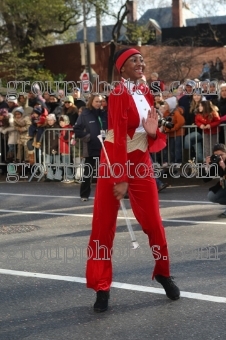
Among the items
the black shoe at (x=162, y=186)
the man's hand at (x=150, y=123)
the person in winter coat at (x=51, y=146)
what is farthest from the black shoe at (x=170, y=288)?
the person in winter coat at (x=51, y=146)

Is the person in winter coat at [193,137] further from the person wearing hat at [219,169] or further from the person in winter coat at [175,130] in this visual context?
the person wearing hat at [219,169]

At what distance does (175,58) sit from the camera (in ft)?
140

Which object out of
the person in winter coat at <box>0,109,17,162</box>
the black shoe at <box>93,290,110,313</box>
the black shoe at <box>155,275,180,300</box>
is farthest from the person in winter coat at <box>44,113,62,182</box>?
the black shoe at <box>93,290,110,313</box>

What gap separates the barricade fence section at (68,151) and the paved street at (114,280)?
3.20 metres

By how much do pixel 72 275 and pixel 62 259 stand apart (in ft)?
2.56

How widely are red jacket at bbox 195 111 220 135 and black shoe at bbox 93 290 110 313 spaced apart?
8913mm

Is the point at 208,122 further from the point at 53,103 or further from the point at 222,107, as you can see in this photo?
the point at 53,103

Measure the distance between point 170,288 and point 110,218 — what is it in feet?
2.42

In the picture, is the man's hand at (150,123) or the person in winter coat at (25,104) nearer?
the man's hand at (150,123)

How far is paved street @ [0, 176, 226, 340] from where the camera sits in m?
6.11

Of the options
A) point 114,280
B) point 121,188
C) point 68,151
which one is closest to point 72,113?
point 68,151

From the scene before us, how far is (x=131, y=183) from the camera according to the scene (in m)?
6.68

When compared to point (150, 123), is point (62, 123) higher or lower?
lower

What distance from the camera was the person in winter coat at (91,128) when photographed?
13.7m
